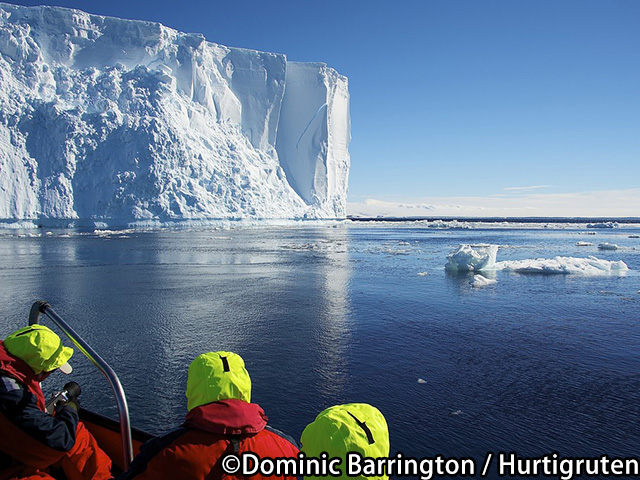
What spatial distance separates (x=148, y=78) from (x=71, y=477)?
41409 mm

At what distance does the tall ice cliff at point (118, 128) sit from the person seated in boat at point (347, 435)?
36981mm

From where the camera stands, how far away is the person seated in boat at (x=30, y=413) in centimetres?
177

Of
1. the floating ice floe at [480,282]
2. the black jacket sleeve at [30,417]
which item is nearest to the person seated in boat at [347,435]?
the black jacket sleeve at [30,417]

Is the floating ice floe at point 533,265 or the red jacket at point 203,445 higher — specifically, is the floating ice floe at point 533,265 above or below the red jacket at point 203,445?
below

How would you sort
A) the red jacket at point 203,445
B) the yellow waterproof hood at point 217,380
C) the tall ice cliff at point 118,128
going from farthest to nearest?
1. the tall ice cliff at point 118,128
2. the yellow waterproof hood at point 217,380
3. the red jacket at point 203,445

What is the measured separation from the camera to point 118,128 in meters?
36.2

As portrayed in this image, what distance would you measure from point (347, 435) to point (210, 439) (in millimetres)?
489

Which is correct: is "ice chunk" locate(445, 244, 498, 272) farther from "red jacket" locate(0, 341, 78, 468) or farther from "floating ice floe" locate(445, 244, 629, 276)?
"red jacket" locate(0, 341, 78, 468)

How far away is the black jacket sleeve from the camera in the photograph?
1755 millimetres

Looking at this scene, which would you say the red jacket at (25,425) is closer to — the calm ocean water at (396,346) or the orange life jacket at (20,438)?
the orange life jacket at (20,438)

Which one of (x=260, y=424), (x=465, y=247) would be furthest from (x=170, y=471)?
(x=465, y=247)

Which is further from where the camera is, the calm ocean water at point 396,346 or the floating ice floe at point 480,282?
the floating ice floe at point 480,282

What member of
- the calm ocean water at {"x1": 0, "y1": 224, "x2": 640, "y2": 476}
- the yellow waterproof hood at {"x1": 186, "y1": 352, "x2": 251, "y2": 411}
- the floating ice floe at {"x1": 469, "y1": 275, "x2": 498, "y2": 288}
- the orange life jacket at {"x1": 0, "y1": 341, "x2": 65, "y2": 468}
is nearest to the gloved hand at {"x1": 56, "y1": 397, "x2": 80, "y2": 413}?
the orange life jacket at {"x1": 0, "y1": 341, "x2": 65, "y2": 468}

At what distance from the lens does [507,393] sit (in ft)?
15.8
